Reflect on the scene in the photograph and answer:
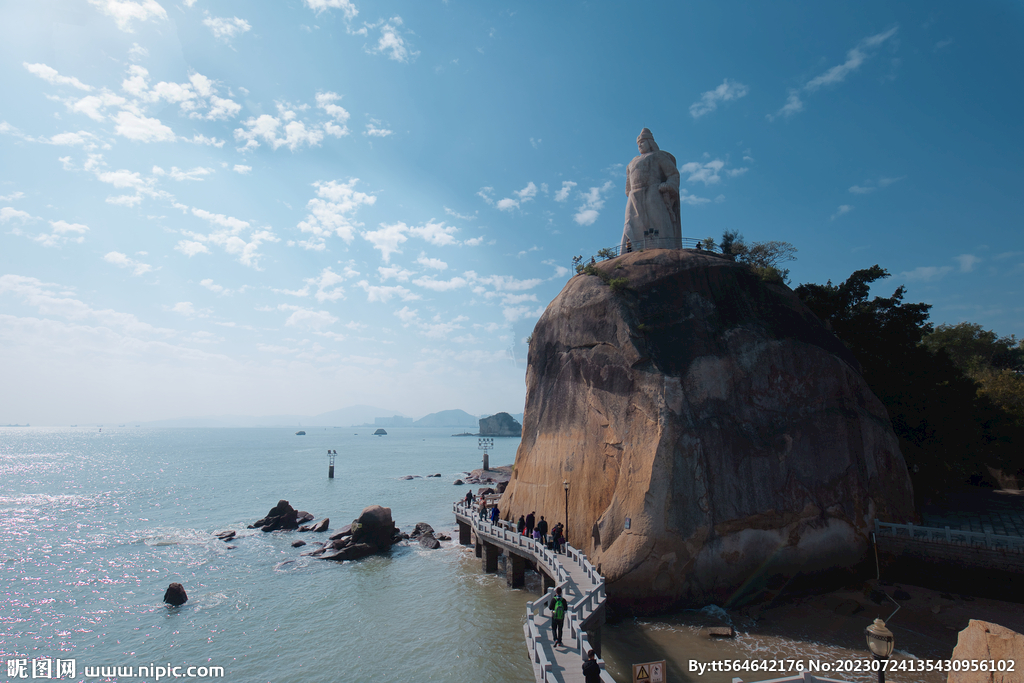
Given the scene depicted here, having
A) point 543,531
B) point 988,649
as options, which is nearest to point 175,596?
point 543,531

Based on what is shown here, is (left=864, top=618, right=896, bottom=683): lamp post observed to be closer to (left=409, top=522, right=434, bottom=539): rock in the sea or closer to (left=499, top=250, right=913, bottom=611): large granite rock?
(left=499, top=250, right=913, bottom=611): large granite rock

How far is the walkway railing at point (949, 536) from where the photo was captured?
19.3 m

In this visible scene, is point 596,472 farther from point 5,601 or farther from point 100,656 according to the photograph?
point 5,601

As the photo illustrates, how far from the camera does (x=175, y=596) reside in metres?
26.2

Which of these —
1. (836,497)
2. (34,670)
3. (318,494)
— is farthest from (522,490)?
(318,494)

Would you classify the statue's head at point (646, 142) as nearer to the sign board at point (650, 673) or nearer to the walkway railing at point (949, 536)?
the walkway railing at point (949, 536)

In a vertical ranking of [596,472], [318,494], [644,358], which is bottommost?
[318,494]

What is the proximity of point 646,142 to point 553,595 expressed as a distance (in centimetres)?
2859

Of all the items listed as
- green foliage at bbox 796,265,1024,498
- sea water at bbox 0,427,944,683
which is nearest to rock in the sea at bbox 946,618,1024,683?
sea water at bbox 0,427,944,683

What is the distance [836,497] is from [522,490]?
52.9 feet

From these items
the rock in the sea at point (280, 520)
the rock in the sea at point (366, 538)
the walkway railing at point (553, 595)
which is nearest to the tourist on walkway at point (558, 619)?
the walkway railing at point (553, 595)

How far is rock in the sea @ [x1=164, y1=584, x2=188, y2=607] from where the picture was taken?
1030 inches

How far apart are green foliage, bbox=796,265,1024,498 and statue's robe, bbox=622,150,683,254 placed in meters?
10.5

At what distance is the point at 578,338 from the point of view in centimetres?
2733
